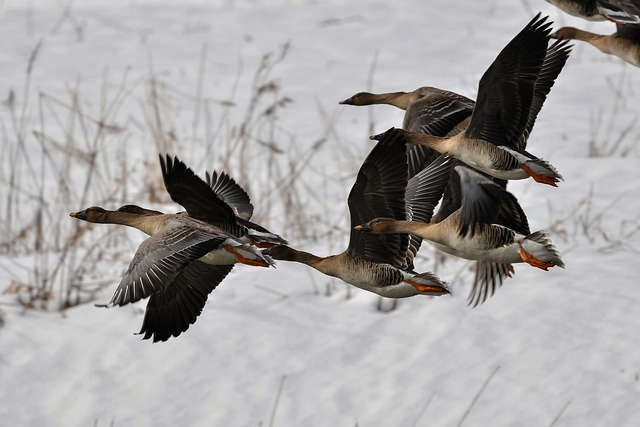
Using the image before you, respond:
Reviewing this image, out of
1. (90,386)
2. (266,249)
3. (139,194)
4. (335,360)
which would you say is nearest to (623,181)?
(335,360)

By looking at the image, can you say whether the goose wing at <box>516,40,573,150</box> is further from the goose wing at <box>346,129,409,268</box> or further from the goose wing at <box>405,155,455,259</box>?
the goose wing at <box>346,129,409,268</box>

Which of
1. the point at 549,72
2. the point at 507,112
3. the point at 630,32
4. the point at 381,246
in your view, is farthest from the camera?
the point at 630,32

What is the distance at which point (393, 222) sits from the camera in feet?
15.3

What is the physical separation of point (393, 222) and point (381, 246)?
1.23 feet

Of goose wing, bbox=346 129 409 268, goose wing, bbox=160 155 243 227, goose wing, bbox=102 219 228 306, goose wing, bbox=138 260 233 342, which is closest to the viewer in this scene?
goose wing, bbox=102 219 228 306

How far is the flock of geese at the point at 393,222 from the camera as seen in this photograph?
4.41 meters

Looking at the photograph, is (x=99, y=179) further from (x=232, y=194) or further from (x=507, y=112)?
(x=507, y=112)

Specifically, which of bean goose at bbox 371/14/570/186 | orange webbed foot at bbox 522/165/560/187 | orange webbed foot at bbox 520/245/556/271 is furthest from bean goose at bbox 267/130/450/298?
orange webbed foot at bbox 522/165/560/187

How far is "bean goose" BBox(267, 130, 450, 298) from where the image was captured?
4.52m

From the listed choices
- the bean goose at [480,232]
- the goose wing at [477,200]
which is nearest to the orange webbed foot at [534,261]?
the bean goose at [480,232]

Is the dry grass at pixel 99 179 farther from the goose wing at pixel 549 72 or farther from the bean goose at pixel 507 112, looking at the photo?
the bean goose at pixel 507 112

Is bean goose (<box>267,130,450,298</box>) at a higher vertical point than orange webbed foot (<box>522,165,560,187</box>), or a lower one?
lower

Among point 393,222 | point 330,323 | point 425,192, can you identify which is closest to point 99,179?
point 330,323

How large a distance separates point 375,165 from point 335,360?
11.3 feet
